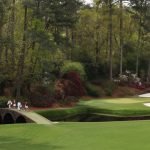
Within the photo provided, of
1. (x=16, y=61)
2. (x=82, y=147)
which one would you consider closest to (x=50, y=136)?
(x=82, y=147)

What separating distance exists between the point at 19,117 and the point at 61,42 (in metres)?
15.5

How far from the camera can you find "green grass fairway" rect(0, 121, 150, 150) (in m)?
14.7

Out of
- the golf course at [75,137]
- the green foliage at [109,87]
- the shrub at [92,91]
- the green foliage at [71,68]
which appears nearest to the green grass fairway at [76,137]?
the golf course at [75,137]

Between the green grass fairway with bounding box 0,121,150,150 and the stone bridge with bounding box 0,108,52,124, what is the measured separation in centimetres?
308

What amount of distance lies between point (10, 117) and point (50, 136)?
13648mm

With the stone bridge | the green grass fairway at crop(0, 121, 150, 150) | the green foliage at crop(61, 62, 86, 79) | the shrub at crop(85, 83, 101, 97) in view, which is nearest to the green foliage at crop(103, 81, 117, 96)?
the shrub at crop(85, 83, 101, 97)

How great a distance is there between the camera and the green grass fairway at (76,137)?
579 inches

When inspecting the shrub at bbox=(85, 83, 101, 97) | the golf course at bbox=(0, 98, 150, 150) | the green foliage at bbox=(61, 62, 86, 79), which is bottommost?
the shrub at bbox=(85, 83, 101, 97)

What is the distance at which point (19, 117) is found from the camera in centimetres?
2786

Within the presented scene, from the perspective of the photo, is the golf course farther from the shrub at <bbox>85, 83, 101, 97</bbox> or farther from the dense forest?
the shrub at <bbox>85, 83, 101, 97</bbox>

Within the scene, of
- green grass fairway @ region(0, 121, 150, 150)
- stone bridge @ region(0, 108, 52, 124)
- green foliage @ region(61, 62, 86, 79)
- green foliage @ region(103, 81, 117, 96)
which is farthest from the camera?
green foliage @ region(103, 81, 117, 96)

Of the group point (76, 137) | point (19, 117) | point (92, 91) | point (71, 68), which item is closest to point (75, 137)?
point (76, 137)

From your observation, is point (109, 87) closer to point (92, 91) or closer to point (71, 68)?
point (92, 91)

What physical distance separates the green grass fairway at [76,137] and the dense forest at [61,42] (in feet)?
34.8
